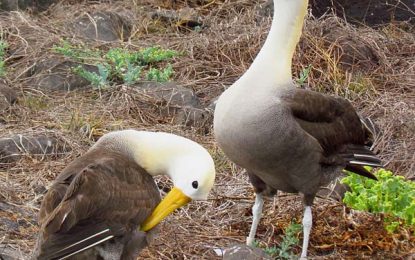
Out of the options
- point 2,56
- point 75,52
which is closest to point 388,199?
point 75,52

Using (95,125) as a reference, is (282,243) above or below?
above

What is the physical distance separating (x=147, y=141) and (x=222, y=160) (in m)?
2.06

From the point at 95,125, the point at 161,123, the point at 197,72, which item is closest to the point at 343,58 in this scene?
the point at 197,72

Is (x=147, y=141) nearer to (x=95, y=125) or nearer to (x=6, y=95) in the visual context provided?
(x=95, y=125)

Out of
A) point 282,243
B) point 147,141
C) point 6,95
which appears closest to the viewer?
point 147,141

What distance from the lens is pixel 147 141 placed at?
4.94 meters

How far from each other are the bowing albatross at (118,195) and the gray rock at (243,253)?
46 cm

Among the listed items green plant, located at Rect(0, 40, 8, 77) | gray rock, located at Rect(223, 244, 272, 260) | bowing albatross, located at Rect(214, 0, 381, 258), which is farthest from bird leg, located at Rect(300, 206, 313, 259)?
green plant, located at Rect(0, 40, 8, 77)

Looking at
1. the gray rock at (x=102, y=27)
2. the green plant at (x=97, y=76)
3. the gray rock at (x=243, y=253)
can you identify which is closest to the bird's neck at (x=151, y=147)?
the gray rock at (x=243, y=253)

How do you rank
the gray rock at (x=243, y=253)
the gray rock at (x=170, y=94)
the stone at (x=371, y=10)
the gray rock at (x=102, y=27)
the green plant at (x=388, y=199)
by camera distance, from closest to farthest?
the gray rock at (x=243, y=253) < the green plant at (x=388, y=199) < the gray rock at (x=170, y=94) < the gray rock at (x=102, y=27) < the stone at (x=371, y=10)

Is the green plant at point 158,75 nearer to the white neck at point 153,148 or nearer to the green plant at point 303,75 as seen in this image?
the green plant at point 303,75

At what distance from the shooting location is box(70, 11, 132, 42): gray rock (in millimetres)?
9492

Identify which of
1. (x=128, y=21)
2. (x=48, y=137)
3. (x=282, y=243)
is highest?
(x=282, y=243)

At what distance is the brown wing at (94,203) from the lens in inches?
174
